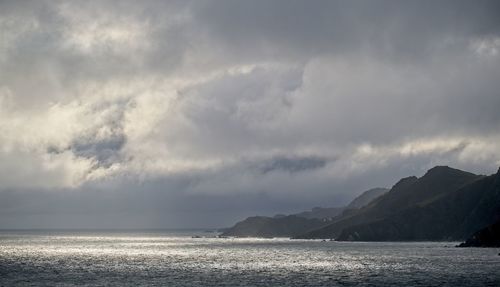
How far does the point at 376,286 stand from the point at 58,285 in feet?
220

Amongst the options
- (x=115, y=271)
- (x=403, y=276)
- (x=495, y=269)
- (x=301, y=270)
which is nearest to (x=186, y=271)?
(x=115, y=271)

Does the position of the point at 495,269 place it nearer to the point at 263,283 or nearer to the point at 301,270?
the point at 301,270

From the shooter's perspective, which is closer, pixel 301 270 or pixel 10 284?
pixel 10 284

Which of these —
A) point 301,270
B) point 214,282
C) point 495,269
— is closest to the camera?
point 214,282

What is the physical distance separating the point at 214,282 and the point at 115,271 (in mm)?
42758

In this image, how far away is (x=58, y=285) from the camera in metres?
116

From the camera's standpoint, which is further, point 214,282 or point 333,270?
point 333,270

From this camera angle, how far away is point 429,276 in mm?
132375

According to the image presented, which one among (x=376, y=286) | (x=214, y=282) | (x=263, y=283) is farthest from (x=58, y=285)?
(x=376, y=286)

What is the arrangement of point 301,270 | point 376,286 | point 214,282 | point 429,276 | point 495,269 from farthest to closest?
1. point 301,270
2. point 495,269
3. point 429,276
4. point 214,282
5. point 376,286

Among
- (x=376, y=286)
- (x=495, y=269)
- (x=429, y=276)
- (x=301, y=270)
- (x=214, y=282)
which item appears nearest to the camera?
Result: (x=376, y=286)

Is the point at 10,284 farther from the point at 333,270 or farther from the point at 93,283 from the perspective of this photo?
the point at 333,270

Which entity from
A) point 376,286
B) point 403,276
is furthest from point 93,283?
point 403,276

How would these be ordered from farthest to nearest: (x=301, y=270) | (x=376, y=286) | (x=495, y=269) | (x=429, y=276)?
(x=301, y=270)
(x=495, y=269)
(x=429, y=276)
(x=376, y=286)
